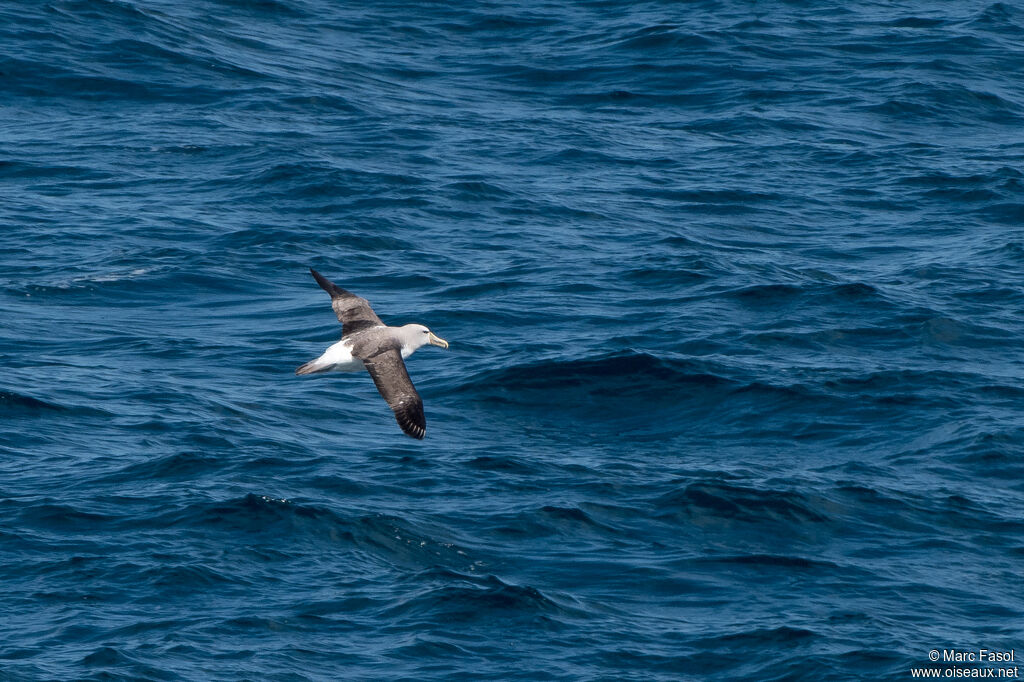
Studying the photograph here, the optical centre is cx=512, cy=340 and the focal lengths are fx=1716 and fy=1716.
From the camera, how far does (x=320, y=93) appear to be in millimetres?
38906

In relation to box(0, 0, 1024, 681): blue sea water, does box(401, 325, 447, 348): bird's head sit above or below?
above

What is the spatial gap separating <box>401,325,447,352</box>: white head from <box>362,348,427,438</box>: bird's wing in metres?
0.35

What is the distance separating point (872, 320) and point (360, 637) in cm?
1197

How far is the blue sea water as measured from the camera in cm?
2025

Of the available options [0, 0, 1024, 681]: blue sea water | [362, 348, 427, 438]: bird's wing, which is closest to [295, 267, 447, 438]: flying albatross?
[362, 348, 427, 438]: bird's wing

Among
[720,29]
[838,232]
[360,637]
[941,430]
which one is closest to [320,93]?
[720,29]

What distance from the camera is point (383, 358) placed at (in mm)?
20312

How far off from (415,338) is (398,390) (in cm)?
161

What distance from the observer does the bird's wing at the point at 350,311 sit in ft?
71.8

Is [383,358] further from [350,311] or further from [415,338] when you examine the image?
[350,311]

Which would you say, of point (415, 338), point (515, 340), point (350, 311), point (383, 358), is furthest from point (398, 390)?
point (515, 340)

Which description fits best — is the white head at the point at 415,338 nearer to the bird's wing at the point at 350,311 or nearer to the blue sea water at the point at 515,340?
the bird's wing at the point at 350,311

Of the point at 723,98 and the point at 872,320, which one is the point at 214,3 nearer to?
the point at 723,98

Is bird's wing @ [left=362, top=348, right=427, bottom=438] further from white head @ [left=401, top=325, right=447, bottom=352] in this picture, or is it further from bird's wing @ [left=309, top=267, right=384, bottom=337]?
bird's wing @ [left=309, top=267, right=384, bottom=337]
